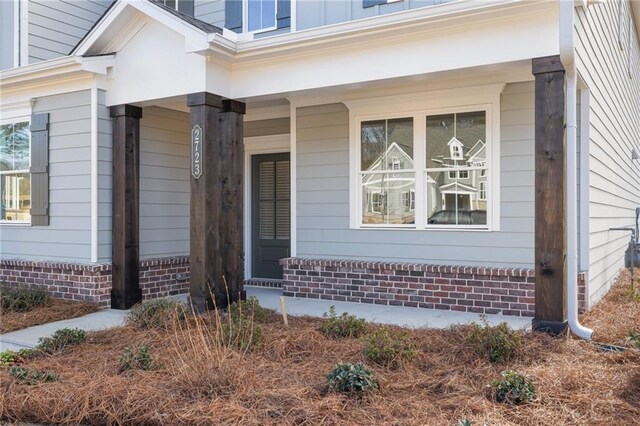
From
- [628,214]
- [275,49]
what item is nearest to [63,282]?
[275,49]

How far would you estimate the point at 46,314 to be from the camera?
6.48m

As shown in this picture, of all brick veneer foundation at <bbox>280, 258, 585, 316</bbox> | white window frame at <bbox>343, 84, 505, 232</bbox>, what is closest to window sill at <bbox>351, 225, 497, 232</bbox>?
white window frame at <bbox>343, 84, 505, 232</bbox>

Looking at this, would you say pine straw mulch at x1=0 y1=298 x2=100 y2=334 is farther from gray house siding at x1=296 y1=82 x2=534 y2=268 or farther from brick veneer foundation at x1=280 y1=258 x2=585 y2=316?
gray house siding at x1=296 y1=82 x2=534 y2=268

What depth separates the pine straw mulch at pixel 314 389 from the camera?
327 centimetres

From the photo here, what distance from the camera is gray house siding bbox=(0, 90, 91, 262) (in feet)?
23.4

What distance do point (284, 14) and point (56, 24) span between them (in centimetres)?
424

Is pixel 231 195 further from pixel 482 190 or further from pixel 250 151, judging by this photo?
pixel 482 190

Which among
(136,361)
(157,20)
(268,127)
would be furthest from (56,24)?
(136,361)

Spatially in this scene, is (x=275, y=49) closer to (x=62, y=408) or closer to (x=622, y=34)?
(x=62, y=408)

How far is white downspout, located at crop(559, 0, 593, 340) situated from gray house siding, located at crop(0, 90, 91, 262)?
18.6 feet

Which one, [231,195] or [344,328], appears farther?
[231,195]

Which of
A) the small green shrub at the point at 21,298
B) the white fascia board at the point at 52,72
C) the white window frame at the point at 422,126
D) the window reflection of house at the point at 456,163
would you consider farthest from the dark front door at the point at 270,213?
the small green shrub at the point at 21,298

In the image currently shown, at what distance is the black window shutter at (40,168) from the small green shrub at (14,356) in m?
3.25

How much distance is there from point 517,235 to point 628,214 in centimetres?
600
